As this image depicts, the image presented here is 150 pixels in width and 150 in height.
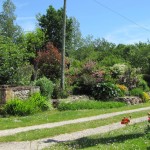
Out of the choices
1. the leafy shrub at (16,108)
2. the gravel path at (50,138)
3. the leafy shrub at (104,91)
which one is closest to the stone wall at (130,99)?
the leafy shrub at (104,91)

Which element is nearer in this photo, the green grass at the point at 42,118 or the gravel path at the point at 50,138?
the gravel path at the point at 50,138

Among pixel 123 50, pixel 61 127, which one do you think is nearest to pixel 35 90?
pixel 61 127

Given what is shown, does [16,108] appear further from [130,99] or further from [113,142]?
[130,99]

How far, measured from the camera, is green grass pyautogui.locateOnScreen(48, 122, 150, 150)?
9398 millimetres

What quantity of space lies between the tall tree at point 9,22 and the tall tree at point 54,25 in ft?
26.0

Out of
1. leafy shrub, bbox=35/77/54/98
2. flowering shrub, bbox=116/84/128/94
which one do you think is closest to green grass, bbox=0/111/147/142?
leafy shrub, bbox=35/77/54/98


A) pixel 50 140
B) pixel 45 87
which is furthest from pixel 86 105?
pixel 50 140

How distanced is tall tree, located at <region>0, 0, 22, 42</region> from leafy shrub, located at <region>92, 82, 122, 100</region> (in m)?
24.7

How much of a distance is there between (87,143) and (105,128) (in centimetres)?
340

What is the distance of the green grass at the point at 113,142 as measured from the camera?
9.40 meters

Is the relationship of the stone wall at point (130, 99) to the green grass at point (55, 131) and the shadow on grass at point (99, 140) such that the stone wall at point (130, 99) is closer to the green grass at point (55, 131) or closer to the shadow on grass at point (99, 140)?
the green grass at point (55, 131)

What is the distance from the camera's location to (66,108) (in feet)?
61.8

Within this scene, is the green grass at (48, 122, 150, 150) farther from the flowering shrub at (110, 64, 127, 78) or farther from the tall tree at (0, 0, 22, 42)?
the tall tree at (0, 0, 22, 42)

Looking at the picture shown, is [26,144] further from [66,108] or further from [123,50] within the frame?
[123,50]
